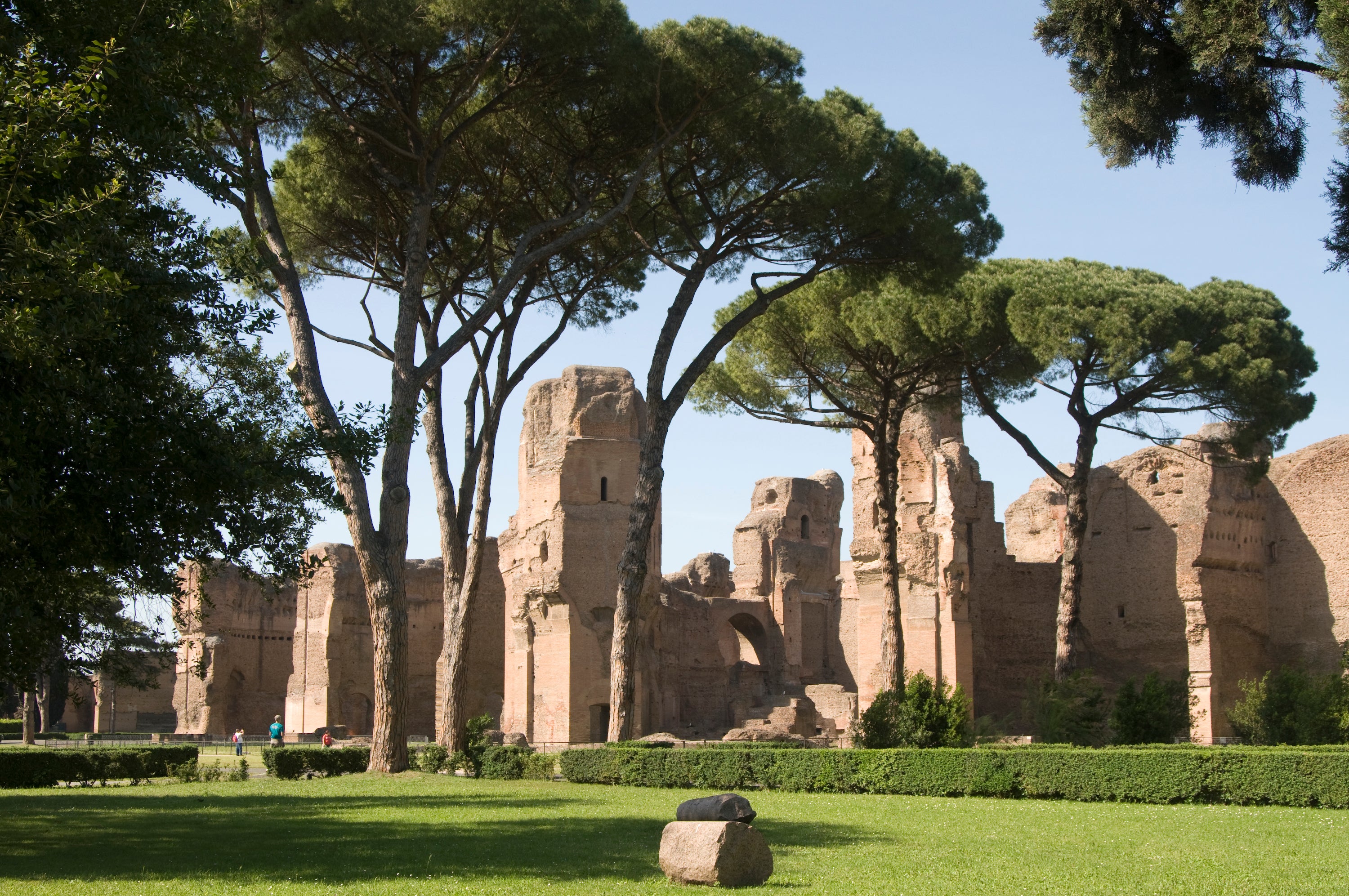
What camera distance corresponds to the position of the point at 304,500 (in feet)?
28.4

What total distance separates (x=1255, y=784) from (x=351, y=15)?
1088 centimetres

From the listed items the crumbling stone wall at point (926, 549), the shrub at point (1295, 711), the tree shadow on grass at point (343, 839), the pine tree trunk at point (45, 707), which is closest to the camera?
the tree shadow on grass at point (343, 839)

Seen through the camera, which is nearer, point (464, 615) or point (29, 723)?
point (464, 615)

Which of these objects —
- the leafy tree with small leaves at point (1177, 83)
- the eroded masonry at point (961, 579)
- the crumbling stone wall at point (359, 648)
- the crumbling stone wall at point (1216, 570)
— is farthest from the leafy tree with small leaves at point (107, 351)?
the crumbling stone wall at point (359, 648)

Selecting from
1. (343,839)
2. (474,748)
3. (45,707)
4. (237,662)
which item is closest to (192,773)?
(474,748)

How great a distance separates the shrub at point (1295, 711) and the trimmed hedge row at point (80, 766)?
13504mm

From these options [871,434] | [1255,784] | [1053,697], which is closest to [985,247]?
[871,434]

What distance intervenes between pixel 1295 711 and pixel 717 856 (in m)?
12.2

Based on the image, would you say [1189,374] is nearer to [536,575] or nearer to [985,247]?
[985,247]

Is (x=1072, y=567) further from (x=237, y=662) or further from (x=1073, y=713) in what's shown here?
(x=237, y=662)

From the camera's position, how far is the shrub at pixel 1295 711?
15.4 meters

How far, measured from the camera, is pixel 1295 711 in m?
16.0

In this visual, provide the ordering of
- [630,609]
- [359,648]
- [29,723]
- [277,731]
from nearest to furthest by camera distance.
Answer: [630,609] < [277,731] < [29,723] < [359,648]

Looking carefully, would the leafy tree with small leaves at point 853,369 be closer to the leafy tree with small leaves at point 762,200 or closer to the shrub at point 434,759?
the leafy tree with small leaves at point 762,200
